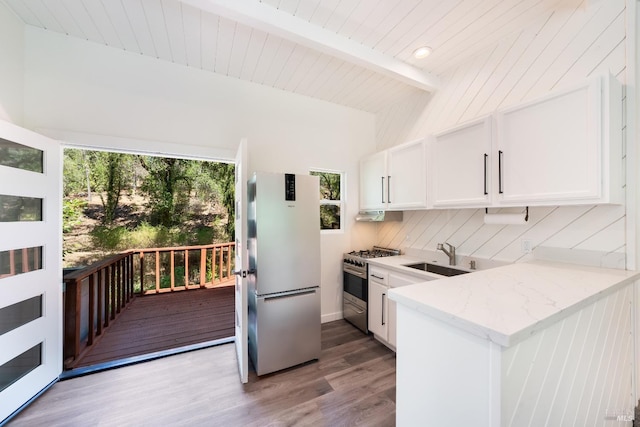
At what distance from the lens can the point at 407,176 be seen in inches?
106

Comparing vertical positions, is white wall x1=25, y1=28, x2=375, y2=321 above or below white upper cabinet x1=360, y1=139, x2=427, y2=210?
above

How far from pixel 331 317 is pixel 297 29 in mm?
3172

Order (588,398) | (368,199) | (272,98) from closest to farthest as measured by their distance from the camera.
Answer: (588,398)
(272,98)
(368,199)

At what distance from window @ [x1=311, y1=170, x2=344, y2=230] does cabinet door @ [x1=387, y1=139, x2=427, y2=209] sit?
758 millimetres

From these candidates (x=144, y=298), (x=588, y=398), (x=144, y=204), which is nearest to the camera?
(x=588, y=398)

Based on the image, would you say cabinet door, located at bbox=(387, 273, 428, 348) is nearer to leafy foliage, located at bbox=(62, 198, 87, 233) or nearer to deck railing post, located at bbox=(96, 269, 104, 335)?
deck railing post, located at bbox=(96, 269, 104, 335)

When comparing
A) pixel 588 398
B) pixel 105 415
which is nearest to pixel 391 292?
pixel 588 398

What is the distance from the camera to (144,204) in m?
5.24

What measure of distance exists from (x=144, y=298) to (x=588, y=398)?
18.1 feet

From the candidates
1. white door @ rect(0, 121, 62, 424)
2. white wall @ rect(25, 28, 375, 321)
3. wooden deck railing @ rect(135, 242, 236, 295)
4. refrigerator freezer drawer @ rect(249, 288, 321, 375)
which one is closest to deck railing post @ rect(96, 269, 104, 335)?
white door @ rect(0, 121, 62, 424)

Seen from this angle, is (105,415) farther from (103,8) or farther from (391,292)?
(103,8)

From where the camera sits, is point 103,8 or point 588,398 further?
point 103,8

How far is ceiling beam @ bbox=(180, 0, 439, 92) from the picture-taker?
165 cm

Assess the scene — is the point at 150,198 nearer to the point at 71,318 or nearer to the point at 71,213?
the point at 71,213
